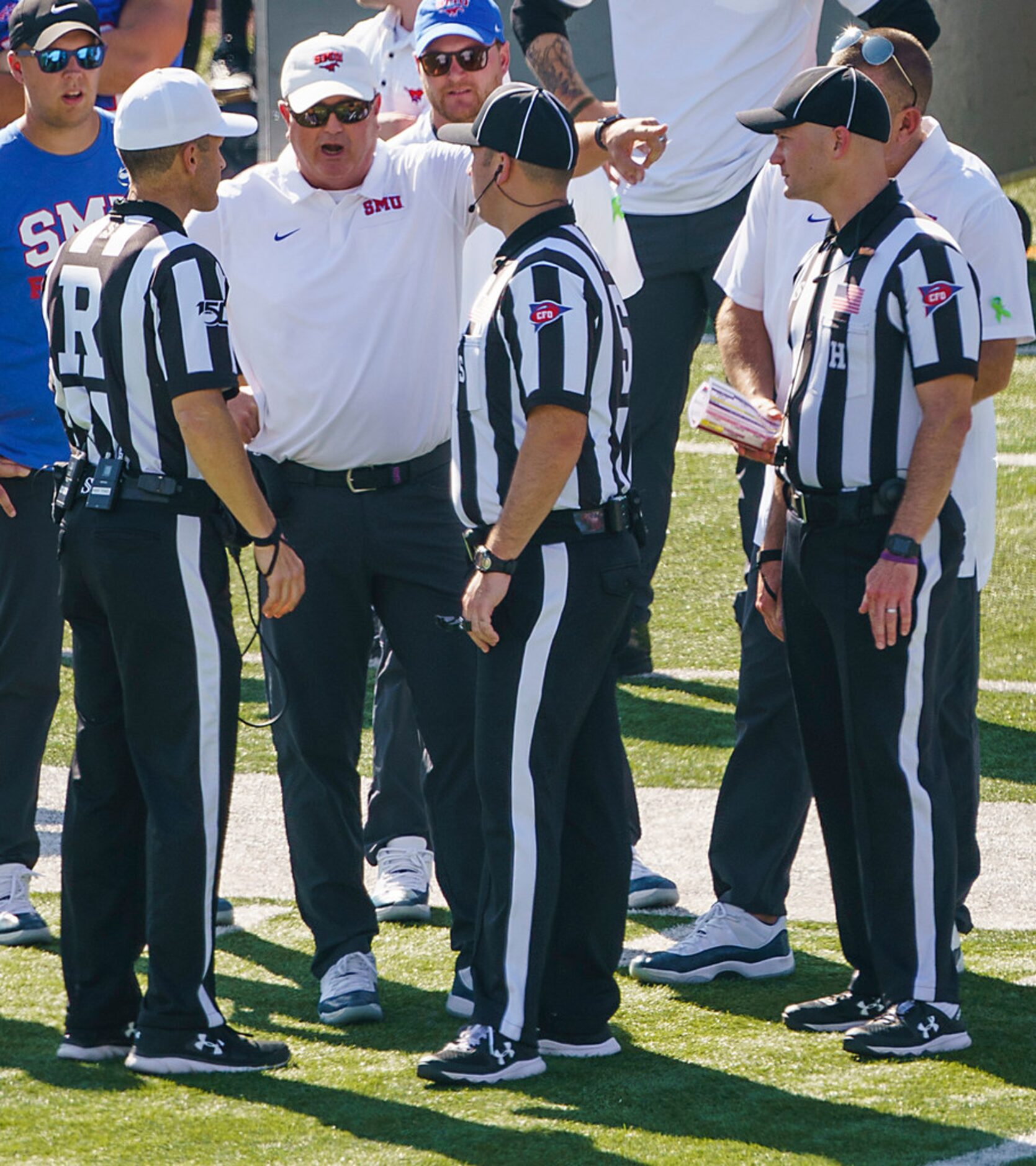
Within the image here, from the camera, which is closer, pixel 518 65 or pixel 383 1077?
pixel 383 1077

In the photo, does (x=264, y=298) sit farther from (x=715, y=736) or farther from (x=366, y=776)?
(x=715, y=736)

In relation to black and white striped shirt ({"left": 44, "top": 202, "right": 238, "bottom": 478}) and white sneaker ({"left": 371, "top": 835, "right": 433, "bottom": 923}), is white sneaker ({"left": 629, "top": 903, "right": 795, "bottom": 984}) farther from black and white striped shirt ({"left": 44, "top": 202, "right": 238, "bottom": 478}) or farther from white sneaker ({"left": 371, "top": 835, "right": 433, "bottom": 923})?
black and white striped shirt ({"left": 44, "top": 202, "right": 238, "bottom": 478})

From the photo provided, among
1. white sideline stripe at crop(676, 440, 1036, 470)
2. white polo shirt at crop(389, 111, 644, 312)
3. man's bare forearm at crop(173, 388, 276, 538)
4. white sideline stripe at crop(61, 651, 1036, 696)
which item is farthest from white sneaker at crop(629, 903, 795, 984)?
white sideline stripe at crop(676, 440, 1036, 470)

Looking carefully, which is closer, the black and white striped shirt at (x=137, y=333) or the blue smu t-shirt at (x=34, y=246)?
the black and white striped shirt at (x=137, y=333)

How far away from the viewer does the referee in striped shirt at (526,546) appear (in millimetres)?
4133

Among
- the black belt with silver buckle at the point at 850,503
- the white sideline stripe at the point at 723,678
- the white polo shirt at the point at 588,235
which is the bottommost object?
the white sideline stripe at the point at 723,678

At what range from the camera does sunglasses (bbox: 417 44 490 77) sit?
515 centimetres

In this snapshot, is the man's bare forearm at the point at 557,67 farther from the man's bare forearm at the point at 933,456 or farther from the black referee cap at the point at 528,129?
the man's bare forearm at the point at 933,456

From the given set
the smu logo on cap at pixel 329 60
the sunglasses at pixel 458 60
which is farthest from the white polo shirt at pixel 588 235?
the smu logo on cap at pixel 329 60

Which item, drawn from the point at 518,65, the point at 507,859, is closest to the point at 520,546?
the point at 507,859

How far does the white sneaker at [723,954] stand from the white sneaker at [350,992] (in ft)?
2.10

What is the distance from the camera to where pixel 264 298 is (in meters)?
4.76

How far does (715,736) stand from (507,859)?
268 cm

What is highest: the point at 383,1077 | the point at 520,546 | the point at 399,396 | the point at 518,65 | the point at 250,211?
the point at 518,65
